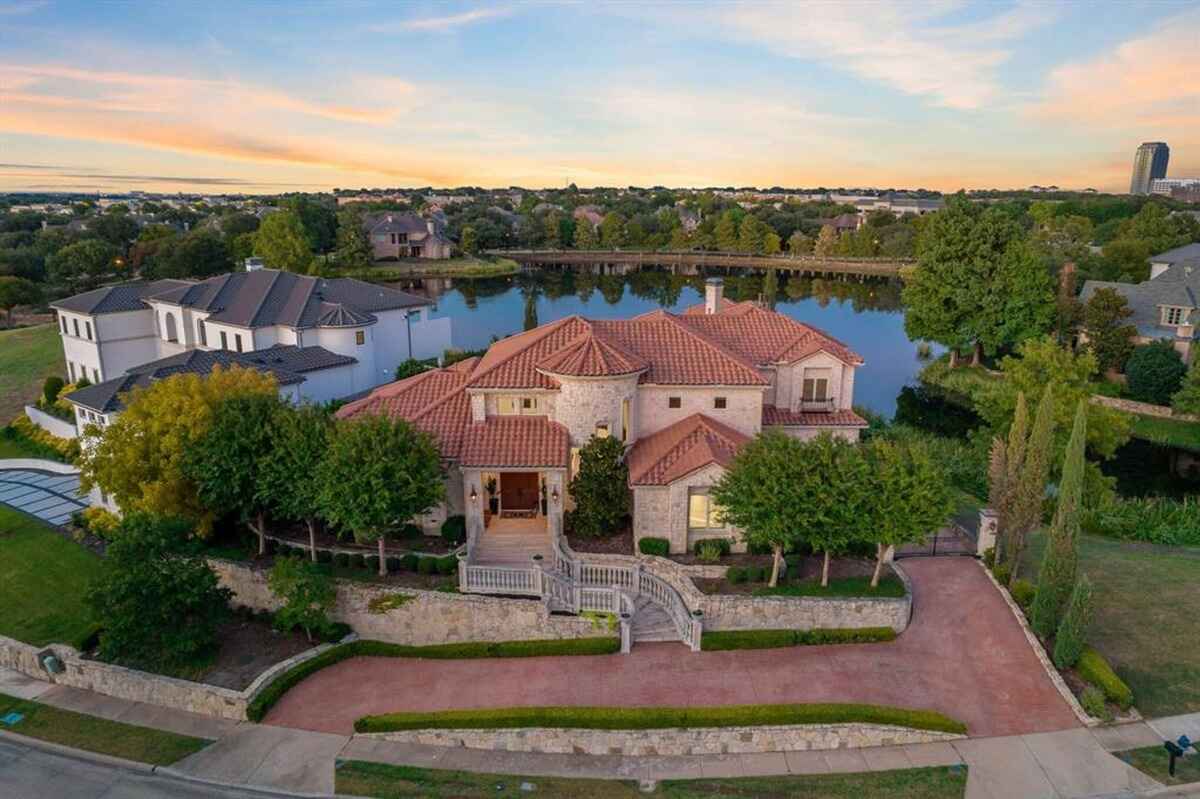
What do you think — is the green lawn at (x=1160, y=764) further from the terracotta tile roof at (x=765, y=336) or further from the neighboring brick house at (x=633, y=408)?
the terracotta tile roof at (x=765, y=336)

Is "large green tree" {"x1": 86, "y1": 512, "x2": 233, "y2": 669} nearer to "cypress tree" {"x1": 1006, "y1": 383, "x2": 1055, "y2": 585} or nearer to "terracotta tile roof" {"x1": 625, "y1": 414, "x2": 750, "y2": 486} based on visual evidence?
"terracotta tile roof" {"x1": 625, "y1": 414, "x2": 750, "y2": 486}

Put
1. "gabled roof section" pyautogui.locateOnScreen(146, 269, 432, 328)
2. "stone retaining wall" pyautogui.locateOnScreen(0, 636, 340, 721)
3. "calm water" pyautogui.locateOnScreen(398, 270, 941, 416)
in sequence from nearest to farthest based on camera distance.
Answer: "stone retaining wall" pyautogui.locateOnScreen(0, 636, 340, 721), "gabled roof section" pyautogui.locateOnScreen(146, 269, 432, 328), "calm water" pyautogui.locateOnScreen(398, 270, 941, 416)

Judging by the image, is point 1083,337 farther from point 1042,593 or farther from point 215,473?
point 215,473

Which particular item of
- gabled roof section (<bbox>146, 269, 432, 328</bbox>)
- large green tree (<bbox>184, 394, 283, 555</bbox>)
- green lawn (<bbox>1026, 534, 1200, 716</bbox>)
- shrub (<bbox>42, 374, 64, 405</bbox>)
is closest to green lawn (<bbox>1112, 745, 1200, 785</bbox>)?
green lawn (<bbox>1026, 534, 1200, 716</bbox>)

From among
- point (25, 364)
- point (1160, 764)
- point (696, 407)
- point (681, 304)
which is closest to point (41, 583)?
point (696, 407)

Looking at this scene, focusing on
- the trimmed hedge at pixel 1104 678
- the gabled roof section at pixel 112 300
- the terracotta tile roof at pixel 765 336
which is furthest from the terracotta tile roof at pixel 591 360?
the gabled roof section at pixel 112 300
